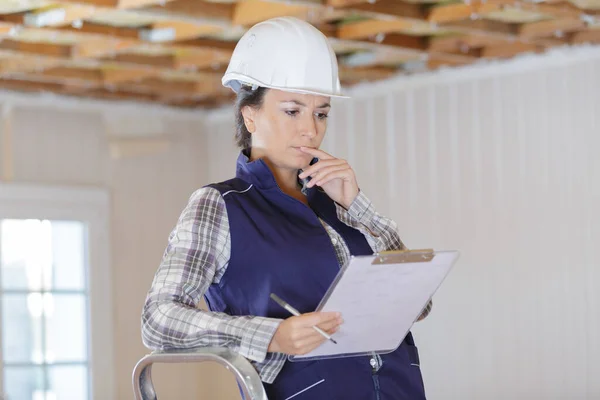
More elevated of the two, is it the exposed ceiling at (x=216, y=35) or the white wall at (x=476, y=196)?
the exposed ceiling at (x=216, y=35)

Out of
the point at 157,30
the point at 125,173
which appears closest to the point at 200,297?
the point at 157,30

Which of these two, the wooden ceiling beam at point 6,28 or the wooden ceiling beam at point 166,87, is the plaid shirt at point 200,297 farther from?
the wooden ceiling beam at point 166,87

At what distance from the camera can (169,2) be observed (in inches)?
164

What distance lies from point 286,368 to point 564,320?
3.81 metres

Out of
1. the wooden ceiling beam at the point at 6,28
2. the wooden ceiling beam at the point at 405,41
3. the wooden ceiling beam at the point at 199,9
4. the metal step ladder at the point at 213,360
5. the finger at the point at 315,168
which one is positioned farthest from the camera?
the wooden ceiling beam at the point at 405,41

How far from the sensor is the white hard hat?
68.5 inches

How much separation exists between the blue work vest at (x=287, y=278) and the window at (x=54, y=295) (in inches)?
176

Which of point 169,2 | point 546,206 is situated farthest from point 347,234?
point 546,206

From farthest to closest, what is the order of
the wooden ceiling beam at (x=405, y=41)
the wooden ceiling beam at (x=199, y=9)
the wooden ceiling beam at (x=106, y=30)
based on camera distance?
the wooden ceiling beam at (x=405, y=41), the wooden ceiling beam at (x=106, y=30), the wooden ceiling beam at (x=199, y=9)

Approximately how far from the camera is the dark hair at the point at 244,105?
1.80m

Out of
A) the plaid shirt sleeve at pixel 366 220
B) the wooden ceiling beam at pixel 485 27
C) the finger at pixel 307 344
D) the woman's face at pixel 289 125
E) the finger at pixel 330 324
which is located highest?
the wooden ceiling beam at pixel 485 27

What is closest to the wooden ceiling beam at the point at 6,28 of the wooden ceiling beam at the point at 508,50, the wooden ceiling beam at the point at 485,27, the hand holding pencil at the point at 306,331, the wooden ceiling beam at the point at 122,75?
the wooden ceiling beam at the point at 122,75

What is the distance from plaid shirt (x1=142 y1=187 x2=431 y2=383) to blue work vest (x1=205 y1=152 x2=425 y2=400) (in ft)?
0.10

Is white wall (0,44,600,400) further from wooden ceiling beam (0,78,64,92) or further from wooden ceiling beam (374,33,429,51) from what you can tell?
wooden ceiling beam (374,33,429,51)
